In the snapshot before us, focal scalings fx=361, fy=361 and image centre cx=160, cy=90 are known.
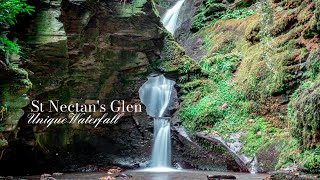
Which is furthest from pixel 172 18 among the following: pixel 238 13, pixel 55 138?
pixel 55 138

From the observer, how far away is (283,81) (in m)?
11.9

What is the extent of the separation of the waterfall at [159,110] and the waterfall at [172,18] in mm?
6605

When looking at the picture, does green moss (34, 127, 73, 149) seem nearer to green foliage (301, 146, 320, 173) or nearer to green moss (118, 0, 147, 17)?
green moss (118, 0, 147, 17)

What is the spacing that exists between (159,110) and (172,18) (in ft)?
31.4

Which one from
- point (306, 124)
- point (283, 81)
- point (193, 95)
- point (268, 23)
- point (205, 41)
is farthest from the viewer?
point (205, 41)

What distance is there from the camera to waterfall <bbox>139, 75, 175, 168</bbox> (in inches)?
556

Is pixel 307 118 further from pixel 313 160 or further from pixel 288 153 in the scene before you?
pixel 288 153

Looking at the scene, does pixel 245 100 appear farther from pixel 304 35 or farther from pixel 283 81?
pixel 304 35

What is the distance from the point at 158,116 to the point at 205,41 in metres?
6.09

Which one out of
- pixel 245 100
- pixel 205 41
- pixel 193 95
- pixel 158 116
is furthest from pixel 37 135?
pixel 205 41

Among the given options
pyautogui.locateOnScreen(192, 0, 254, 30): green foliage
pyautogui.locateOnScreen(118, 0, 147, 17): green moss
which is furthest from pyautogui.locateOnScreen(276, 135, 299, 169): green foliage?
pyautogui.locateOnScreen(192, 0, 254, 30): green foliage

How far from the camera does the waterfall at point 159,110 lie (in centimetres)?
1412

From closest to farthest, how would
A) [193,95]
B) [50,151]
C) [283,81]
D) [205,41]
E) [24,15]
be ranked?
1. [24,15]
2. [283,81]
3. [50,151]
4. [193,95]
5. [205,41]

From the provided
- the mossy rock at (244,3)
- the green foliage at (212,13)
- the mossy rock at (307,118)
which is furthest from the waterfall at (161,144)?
the mossy rock at (244,3)
